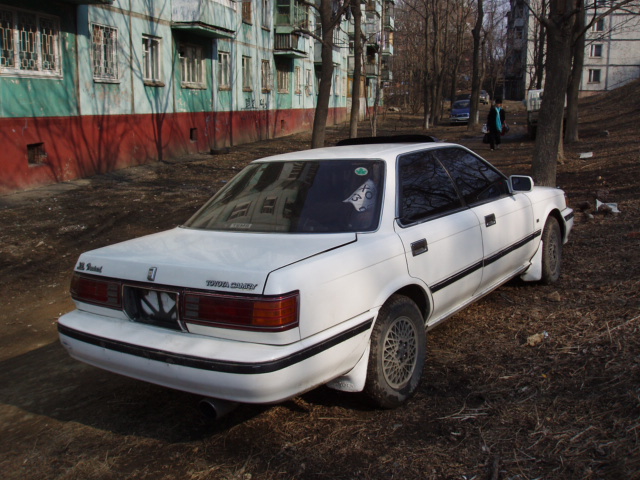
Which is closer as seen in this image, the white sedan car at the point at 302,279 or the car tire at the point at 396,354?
the white sedan car at the point at 302,279

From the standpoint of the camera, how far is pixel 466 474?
295cm

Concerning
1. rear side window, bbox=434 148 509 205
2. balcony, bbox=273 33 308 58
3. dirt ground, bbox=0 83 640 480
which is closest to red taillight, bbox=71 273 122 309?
dirt ground, bbox=0 83 640 480

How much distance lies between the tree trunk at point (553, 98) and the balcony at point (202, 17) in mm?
12002

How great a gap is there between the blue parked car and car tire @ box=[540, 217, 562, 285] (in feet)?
112

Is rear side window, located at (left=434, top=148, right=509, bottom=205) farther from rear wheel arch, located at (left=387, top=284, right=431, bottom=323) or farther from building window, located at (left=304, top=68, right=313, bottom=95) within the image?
building window, located at (left=304, top=68, right=313, bottom=95)

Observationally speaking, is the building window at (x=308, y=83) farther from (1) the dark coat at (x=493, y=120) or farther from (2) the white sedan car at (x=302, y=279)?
(2) the white sedan car at (x=302, y=279)

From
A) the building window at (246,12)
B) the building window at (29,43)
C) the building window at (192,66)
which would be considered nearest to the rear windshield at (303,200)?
the building window at (29,43)

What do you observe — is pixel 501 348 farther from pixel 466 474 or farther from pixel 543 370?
pixel 466 474

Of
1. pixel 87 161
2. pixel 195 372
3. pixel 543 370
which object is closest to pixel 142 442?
pixel 195 372

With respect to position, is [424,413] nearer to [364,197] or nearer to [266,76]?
[364,197]

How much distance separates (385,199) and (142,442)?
78.8 inches

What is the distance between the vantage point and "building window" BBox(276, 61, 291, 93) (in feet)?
98.5

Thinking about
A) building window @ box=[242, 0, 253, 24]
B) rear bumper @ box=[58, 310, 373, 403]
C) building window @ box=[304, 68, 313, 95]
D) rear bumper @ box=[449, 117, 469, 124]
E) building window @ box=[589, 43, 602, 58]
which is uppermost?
building window @ box=[589, 43, 602, 58]

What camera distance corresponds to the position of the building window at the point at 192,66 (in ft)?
65.7
